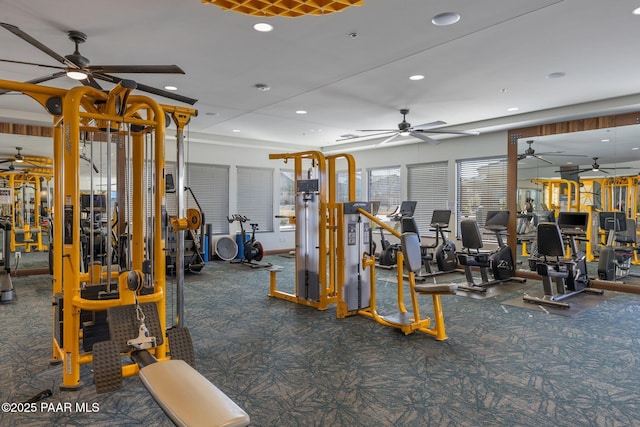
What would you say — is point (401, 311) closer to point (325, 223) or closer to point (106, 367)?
point (325, 223)

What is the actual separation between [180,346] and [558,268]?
17.7 ft

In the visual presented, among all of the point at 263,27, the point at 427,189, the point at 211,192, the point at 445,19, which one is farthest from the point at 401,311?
the point at 211,192

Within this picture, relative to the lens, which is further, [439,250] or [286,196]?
[286,196]

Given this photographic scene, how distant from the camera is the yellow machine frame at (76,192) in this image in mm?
2801

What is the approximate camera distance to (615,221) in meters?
6.68

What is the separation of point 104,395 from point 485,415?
8.94ft

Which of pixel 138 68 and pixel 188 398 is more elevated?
pixel 138 68

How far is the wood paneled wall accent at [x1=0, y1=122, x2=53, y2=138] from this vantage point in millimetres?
7102

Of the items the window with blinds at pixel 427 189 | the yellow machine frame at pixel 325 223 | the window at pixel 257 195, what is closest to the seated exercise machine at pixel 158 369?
the yellow machine frame at pixel 325 223

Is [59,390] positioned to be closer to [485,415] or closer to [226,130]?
[485,415]

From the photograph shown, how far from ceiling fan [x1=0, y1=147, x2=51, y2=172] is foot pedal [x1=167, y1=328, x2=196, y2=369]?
223 inches

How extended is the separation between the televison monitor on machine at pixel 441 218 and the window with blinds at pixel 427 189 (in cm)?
108

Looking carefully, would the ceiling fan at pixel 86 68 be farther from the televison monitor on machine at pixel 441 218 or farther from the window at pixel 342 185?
the window at pixel 342 185

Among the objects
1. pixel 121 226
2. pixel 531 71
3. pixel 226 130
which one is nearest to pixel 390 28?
pixel 531 71
